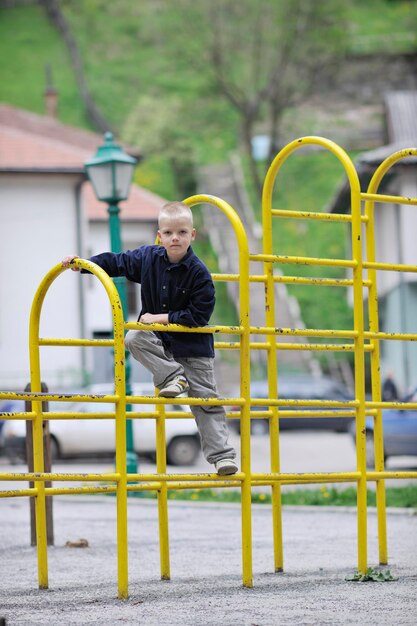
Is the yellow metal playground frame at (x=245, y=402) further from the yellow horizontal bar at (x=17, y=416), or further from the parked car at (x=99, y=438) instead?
the parked car at (x=99, y=438)

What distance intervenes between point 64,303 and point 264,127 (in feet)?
108

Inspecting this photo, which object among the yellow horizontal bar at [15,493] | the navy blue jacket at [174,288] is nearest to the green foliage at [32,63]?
Result: the navy blue jacket at [174,288]

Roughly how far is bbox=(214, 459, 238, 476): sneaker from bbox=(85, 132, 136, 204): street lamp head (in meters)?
8.72

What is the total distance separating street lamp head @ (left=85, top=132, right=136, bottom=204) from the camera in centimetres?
1588

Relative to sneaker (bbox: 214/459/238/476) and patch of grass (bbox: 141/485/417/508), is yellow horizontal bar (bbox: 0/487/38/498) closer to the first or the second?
sneaker (bbox: 214/459/238/476)

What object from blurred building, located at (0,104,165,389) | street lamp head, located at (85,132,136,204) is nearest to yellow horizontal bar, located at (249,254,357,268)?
street lamp head, located at (85,132,136,204)

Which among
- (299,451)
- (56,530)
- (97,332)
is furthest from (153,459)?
(97,332)

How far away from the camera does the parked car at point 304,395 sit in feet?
112

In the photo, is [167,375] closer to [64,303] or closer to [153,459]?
[153,459]

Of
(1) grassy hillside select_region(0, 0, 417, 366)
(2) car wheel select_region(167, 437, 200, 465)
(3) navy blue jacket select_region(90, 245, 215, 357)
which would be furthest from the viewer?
(1) grassy hillside select_region(0, 0, 417, 366)

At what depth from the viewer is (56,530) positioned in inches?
499

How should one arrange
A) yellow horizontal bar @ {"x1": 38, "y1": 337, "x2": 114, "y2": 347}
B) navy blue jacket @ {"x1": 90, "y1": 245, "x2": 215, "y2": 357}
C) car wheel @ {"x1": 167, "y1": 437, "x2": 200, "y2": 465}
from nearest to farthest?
1. yellow horizontal bar @ {"x1": 38, "y1": 337, "x2": 114, "y2": 347}
2. navy blue jacket @ {"x1": 90, "y1": 245, "x2": 215, "y2": 357}
3. car wheel @ {"x1": 167, "y1": 437, "x2": 200, "y2": 465}

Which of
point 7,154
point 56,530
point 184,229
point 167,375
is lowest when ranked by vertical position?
point 56,530

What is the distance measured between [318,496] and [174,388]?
8.59m
